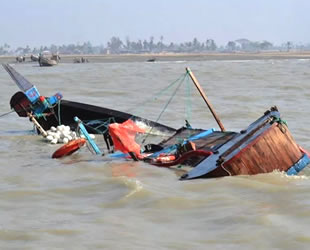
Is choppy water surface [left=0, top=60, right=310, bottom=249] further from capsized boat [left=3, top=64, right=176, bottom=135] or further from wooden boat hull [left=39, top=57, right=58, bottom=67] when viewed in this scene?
wooden boat hull [left=39, top=57, right=58, bottom=67]

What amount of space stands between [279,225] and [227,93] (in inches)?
755

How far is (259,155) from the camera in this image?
8.84m

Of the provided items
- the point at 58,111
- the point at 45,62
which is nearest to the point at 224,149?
the point at 58,111

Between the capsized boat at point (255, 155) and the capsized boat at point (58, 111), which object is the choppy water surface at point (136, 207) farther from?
the capsized boat at point (58, 111)

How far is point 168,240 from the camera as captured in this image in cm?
654

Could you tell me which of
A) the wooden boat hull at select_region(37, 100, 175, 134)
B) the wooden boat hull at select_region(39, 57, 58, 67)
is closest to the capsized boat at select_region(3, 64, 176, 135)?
the wooden boat hull at select_region(37, 100, 175, 134)

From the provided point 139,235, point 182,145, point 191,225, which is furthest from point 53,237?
point 182,145

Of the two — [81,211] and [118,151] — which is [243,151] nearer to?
[81,211]

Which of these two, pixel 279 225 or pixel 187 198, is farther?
pixel 187 198

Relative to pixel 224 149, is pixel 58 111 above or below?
below

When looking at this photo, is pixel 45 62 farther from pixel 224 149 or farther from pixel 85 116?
pixel 224 149

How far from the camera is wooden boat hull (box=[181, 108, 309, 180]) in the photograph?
28.8 ft

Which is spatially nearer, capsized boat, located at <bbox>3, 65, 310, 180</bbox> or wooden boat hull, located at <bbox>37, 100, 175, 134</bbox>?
capsized boat, located at <bbox>3, 65, 310, 180</bbox>

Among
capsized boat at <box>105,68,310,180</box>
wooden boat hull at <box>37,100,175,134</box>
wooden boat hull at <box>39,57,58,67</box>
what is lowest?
wooden boat hull at <box>39,57,58,67</box>
